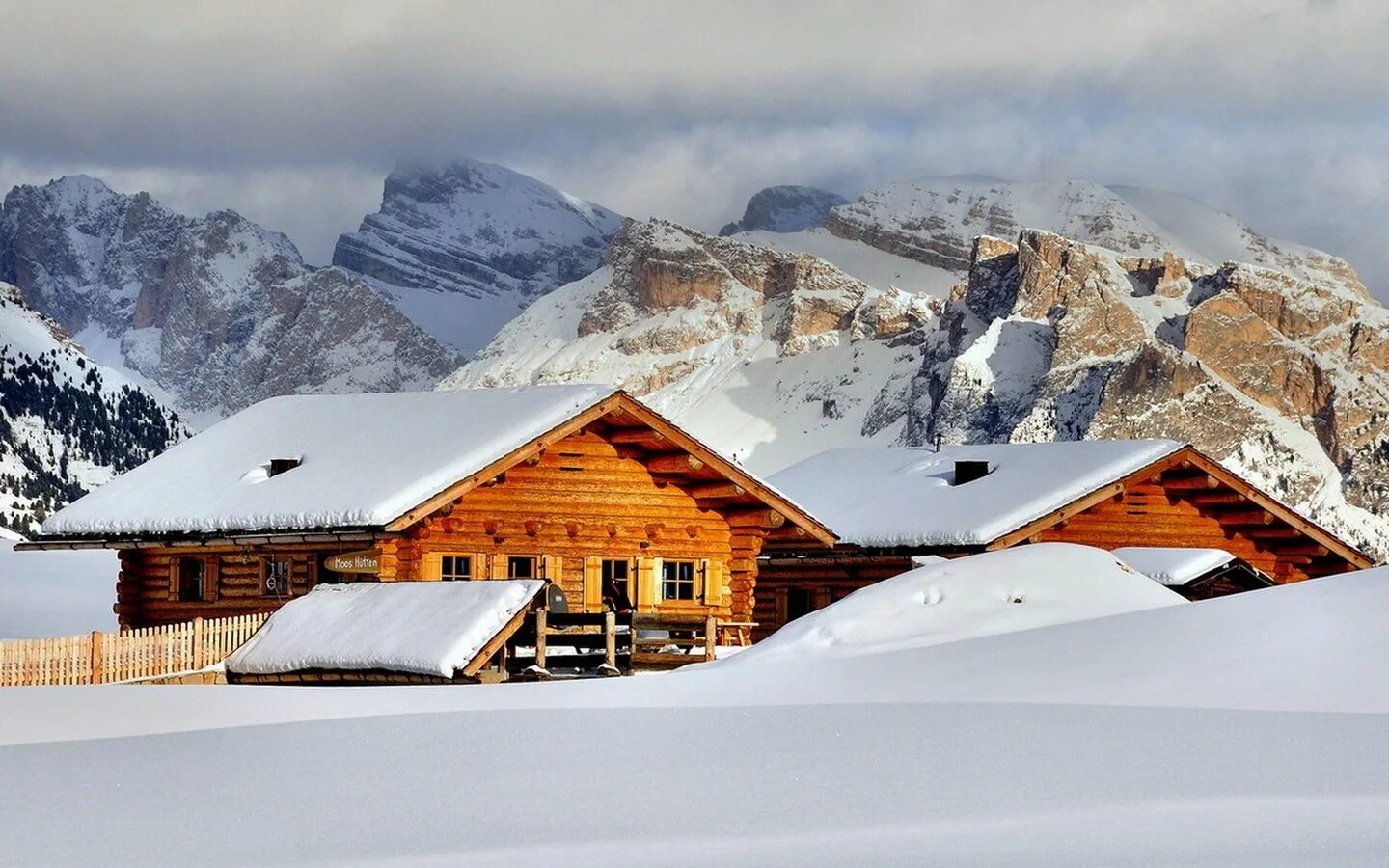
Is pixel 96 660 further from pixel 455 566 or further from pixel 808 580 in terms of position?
pixel 808 580

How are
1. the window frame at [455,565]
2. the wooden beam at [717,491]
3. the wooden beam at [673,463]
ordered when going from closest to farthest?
the window frame at [455,565] < the wooden beam at [673,463] < the wooden beam at [717,491]

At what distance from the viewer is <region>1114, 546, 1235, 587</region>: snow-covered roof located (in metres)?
35.5

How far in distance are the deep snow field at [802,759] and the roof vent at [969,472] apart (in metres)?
18.5

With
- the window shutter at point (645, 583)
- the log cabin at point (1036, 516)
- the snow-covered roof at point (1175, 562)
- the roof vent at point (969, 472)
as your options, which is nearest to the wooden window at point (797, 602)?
the log cabin at point (1036, 516)

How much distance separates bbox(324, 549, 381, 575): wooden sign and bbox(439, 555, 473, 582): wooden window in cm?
137

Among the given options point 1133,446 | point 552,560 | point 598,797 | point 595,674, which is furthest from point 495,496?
point 598,797

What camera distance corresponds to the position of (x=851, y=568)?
40969 millimetres

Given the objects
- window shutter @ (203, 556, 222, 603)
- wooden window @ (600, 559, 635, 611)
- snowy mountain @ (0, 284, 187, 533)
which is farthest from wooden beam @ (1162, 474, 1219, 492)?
snowy mountain @ (0, 284, 187, 533)

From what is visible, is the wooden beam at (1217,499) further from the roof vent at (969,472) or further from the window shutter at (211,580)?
the window shutter at (211,580)

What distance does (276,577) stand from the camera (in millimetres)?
33156

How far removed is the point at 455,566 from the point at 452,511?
3.00ft

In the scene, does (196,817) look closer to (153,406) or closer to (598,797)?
(598,797)

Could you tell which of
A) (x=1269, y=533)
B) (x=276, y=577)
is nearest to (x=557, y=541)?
(x=276, y=577)

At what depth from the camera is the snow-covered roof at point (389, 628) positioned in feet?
85.7
